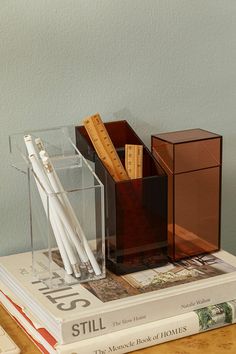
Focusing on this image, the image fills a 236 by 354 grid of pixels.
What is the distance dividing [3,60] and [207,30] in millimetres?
318

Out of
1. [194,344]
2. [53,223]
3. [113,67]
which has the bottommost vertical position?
[194,344]

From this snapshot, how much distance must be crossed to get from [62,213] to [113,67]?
0.26m

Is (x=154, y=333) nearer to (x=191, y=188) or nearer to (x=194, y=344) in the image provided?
(x=194, y=344)

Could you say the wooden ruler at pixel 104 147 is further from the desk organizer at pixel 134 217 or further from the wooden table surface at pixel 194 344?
the wooden table surface at pixel 194 344

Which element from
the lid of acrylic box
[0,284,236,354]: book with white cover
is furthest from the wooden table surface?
the lid of acrylic box

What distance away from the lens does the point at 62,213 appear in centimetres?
88

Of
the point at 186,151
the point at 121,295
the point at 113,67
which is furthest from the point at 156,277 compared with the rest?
the point at 113,67

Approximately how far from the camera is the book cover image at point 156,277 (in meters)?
0.87

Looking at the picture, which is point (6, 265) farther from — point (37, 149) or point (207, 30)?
point (207, 30)

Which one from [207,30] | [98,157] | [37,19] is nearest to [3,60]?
[37,19]

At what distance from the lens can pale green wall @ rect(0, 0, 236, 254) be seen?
0.97m

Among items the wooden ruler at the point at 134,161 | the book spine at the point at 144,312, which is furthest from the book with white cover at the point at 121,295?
the wooden ruler at the point at 134,161

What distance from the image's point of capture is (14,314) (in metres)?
0.90

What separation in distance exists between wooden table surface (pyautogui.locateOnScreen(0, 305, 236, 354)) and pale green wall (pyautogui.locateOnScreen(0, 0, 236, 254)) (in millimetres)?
195
